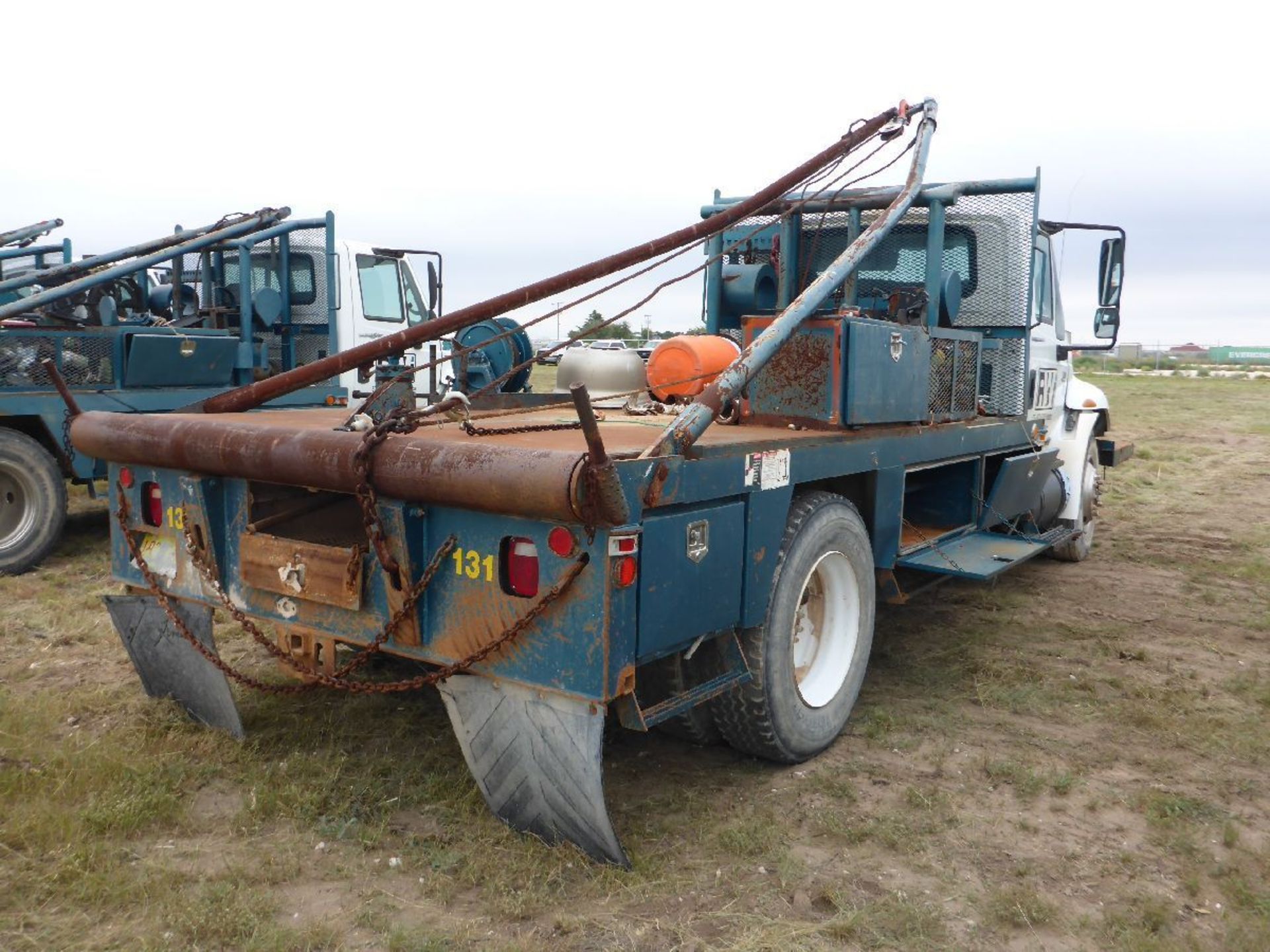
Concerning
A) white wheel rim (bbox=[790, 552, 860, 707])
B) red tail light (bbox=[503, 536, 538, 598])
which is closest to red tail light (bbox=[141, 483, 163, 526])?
red tail light (bbox=[503, 536, 538, 598])

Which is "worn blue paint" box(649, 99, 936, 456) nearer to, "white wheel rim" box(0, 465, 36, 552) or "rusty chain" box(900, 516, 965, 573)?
"rusty chain" box(900, 516, 965, 573)

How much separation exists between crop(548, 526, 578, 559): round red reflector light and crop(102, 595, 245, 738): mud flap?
1.65 m

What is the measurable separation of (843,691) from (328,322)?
6250 mm

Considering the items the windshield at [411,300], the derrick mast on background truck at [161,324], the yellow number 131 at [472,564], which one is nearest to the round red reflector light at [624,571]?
the yellow number 131 at [472,564]

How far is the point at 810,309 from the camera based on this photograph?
367 centimetres

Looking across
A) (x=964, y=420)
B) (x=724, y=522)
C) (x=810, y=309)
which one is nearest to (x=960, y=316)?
(x=964, y=420)

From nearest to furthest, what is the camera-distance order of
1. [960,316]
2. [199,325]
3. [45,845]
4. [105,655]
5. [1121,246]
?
[45,845], [105,655], [960,316], [1121,246], [199,325]

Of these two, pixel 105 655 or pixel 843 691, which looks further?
pixel 105 655

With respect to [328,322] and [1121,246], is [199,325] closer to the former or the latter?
[328,322]

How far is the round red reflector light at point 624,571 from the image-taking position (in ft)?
9.21

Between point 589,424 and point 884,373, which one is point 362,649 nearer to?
point 589,424

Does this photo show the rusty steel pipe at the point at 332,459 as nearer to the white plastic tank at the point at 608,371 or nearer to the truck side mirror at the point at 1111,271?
the white plastic tank at the point at 608,371

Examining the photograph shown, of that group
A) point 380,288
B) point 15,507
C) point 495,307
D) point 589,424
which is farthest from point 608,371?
point 380,288

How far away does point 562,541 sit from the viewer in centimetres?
286
